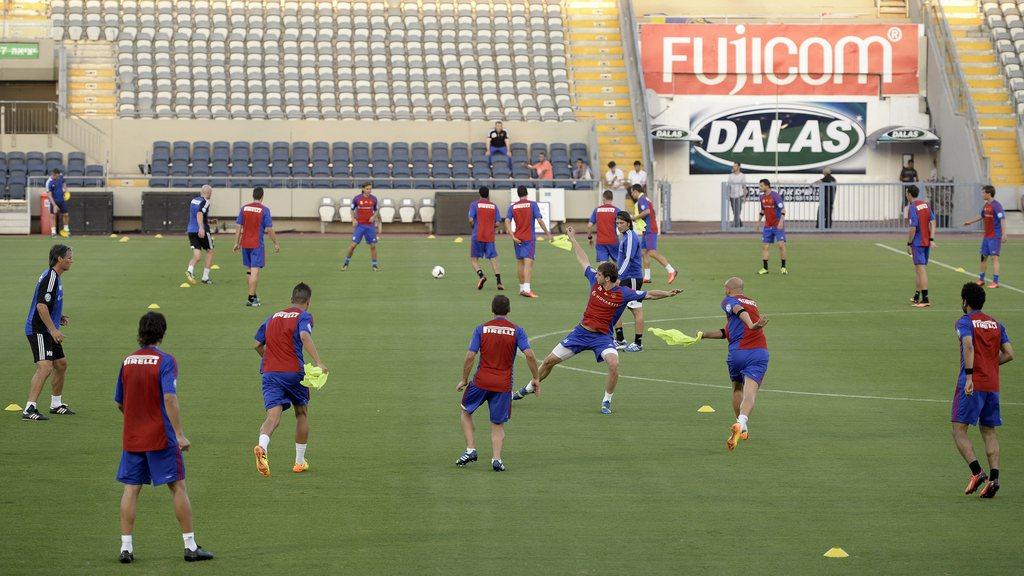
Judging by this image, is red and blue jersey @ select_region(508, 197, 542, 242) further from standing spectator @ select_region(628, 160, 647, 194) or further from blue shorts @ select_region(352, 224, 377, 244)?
standing spectator @ select_region(628, 160, 647, 194)

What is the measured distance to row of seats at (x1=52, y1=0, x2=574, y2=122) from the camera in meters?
44.2

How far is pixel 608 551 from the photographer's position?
10969 millimetres

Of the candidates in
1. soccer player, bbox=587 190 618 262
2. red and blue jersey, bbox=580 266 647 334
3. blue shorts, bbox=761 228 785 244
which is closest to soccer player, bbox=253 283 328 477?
red and blue jersey, bbox=580 266 647 334

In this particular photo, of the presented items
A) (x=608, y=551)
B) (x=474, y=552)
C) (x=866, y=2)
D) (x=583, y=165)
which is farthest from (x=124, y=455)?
(x=866, y=2)

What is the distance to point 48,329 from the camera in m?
15.4

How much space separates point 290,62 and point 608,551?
3702 centimetres

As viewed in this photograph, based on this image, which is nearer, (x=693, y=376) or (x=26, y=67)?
(x=693, y=376)

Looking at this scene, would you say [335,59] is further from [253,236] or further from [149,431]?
[149,431]

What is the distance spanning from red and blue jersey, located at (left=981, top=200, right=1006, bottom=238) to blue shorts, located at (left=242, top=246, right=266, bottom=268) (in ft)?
47.1

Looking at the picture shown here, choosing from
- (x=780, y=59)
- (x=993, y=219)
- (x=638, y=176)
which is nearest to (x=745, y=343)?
(x=993, y=219)

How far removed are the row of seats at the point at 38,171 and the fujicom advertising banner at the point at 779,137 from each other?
18.8 m

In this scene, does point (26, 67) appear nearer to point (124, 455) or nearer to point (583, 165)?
point (583, 165)

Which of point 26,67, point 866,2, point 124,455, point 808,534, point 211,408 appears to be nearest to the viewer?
point 124,455

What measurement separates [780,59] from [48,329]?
34887 millimetres
